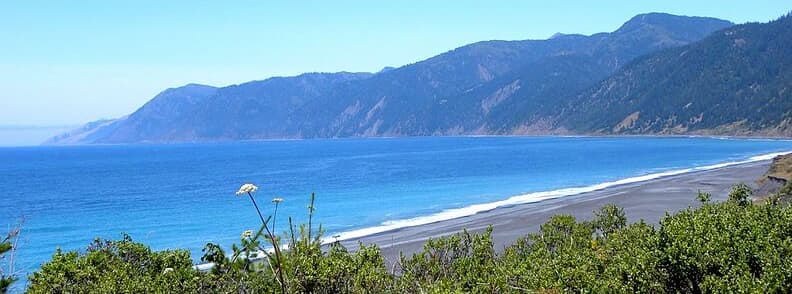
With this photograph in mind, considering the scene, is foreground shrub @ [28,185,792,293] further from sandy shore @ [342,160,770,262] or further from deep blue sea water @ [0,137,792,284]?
sandy shore @ [342,160,770,262]

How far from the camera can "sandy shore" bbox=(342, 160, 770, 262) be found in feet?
128

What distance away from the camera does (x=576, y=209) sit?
48.9 m

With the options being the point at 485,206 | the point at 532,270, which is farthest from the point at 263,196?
the point at 532,270

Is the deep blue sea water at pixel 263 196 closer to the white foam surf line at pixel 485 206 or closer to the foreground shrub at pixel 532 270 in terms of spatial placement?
the white foam surf line at pixel 485 206

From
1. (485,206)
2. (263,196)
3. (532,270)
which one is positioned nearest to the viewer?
(532,270)

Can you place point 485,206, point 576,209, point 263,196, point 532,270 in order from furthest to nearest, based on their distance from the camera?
point 263,196, point 485,206, point 576,209, point 532,270

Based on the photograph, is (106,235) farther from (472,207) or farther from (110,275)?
(110,275)

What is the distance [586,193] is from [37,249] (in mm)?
45010

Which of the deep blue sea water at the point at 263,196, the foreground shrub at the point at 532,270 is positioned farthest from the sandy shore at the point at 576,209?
the foreground shrub at the point at 532,270

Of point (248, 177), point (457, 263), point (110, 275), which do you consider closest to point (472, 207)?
point (457, 263)

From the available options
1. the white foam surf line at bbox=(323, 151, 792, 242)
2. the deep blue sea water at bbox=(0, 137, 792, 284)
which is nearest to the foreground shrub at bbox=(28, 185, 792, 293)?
the deep blue sea water at bbox=(0, 137, 792, 284)

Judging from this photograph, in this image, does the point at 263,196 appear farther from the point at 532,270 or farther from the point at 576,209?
the point at 532,270

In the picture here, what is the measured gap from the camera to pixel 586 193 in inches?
2421

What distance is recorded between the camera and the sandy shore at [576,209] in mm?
39094
